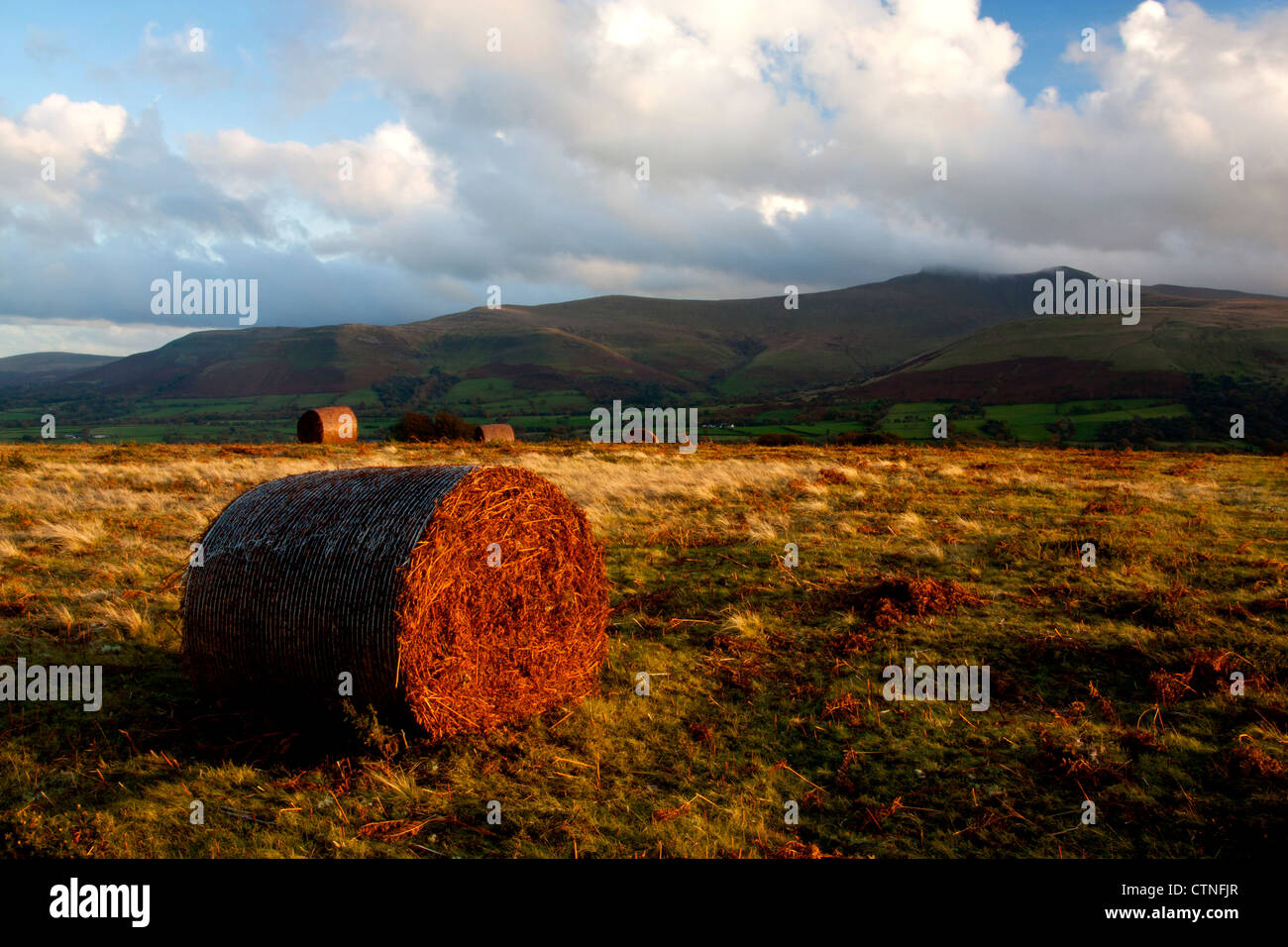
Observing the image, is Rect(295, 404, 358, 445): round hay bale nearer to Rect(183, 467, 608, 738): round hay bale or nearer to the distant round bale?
the distant round bale

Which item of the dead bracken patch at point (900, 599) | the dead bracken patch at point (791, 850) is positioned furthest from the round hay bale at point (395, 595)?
the dead bracken patch at point (900, 599)

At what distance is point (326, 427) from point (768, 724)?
29.7 meters

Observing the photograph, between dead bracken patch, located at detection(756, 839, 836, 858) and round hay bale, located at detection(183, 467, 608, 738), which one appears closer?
dead bracken patch, located at detection(756, 839, 836, 858)

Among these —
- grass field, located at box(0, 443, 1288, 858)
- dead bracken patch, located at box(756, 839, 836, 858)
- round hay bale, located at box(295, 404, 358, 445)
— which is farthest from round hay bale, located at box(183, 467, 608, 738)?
round hay bale, located at box(295, 404, 358, 445)

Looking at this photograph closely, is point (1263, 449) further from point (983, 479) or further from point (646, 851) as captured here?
point (646, 851)

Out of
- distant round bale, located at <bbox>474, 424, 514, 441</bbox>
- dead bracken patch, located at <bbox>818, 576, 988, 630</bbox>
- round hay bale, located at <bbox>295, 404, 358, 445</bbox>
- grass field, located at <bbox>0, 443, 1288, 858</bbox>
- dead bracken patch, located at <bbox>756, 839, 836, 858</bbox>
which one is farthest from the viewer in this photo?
distant round bale, located at <bbox>474, 424, 514, 441</bbox>

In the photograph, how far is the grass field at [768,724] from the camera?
526cm

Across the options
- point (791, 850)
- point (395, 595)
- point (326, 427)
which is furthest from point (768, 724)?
point (326, 427)

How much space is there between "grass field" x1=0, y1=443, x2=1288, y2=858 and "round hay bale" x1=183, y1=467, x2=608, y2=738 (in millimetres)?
414

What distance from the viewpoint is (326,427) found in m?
32.2

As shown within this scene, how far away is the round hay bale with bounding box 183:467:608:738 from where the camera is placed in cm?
609

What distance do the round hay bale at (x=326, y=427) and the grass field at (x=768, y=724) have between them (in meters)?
19.0

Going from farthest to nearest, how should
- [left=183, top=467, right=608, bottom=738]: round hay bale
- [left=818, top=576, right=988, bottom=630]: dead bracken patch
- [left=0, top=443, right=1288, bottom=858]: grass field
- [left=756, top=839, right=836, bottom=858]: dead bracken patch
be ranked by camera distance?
[left=818, top=576, right=988, bottom=630]: dead bracken patch < [left=183, top=467, right=608, bottom=738]: round hay bale < [left=0, top=443, right=1288, bottom=858]: grass field < [left=756, top=839, right=836, bottom=858]: dead bracken patch

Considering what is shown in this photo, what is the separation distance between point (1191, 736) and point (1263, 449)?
4601cm
